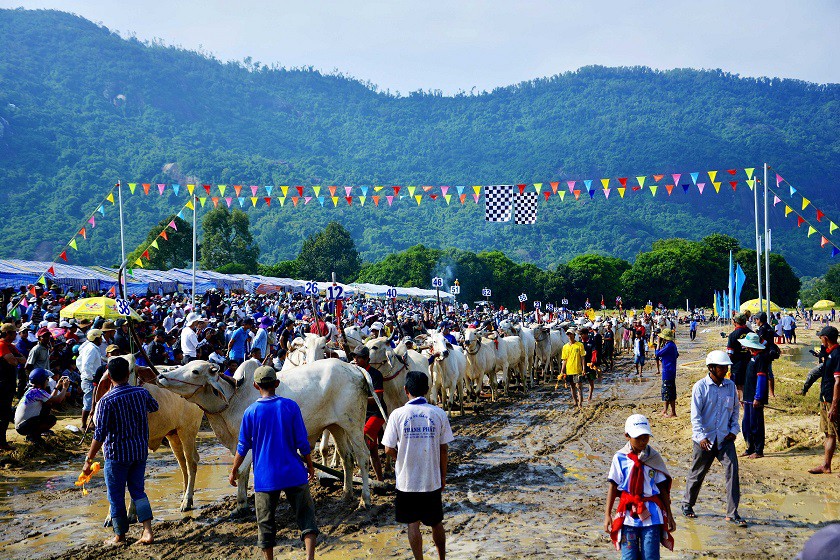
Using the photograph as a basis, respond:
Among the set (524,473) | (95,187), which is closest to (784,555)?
(524,473)

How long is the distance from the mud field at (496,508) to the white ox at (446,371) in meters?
2.10

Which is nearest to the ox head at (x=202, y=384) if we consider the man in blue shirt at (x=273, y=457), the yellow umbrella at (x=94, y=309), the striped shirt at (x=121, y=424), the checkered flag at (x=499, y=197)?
the striped shirt at (x=121, y=424)

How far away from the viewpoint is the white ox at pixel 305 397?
28.6 ft

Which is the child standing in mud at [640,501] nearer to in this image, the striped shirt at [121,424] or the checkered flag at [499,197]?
the striped shirt at [121,424]

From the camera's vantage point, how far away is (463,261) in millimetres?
95062

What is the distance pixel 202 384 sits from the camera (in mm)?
8750

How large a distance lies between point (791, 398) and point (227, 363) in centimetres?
1283

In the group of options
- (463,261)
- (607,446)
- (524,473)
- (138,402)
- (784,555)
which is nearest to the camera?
(784,555)

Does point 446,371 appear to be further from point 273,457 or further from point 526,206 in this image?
point 526,206

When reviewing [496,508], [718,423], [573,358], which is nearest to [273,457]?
[496,508]

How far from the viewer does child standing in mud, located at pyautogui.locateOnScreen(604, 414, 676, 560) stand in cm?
543

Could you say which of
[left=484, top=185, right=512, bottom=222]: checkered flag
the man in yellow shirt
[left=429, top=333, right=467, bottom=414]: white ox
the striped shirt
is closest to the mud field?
the striped shirt

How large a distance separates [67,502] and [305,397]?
11.6ft

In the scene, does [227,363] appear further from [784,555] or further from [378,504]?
[784,555]
